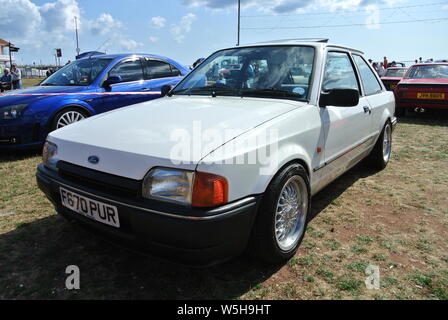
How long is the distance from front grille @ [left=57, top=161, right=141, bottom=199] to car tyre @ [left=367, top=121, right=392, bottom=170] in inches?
133

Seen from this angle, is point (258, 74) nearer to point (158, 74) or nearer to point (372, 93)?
point (372, 93)

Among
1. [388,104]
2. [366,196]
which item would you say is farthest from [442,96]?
[366,196]

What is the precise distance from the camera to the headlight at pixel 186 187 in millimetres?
1677

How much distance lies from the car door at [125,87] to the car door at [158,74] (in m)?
0.12

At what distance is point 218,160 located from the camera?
1693mm

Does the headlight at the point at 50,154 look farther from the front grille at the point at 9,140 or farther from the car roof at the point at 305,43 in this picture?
the front grille at the point at 9,140

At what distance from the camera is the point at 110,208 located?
1.86m

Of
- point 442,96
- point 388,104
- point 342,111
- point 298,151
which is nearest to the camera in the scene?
point 298,151

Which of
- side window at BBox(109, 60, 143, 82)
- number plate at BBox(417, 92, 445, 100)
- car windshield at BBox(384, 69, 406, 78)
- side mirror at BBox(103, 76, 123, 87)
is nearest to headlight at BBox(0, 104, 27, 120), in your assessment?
side mirror at BBox(103, 76, 123, 87)

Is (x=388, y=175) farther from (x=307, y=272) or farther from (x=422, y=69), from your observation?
(x=422, y=69)

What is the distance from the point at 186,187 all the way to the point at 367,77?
118 inches

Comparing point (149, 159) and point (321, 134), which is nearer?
point (149, 159)

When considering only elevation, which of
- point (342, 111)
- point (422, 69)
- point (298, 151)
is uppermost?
point (422, 69)
